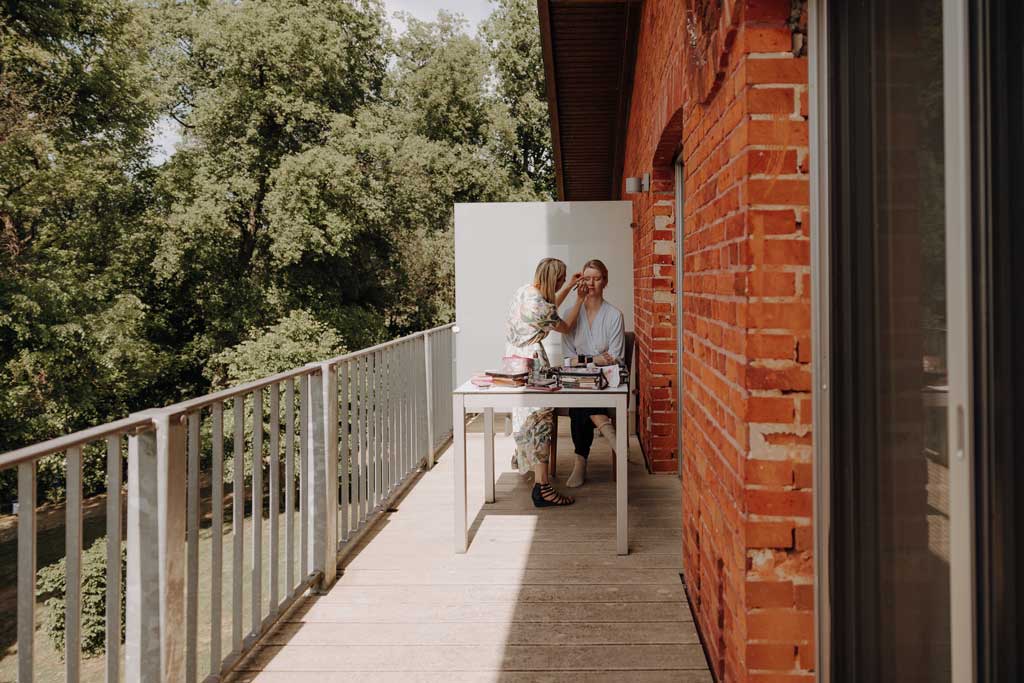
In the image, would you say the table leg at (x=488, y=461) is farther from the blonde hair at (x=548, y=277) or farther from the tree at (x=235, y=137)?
the tree at (x=235, y=137)

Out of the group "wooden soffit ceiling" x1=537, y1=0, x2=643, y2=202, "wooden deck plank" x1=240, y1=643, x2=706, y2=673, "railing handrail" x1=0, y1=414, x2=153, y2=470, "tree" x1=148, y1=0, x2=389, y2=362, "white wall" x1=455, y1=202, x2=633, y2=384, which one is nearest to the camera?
"railing handrail" x1=0, y1=414, x2=153, y2=470

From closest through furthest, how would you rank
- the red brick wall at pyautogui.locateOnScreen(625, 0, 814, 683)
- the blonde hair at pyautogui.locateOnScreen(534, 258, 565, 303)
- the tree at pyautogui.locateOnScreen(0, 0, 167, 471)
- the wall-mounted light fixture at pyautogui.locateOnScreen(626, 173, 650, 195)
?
the red brick wall at pyautogui.locateOnScreen(625, 0, 814, 683), the blonde hair at pyautogui.locateOnScreen(534, 258, 565, 303), the wall-mounted light fixture at pyautogui.locateOnScreen(626, 173, 650, 195), the tree at pyautogui.locateOnScreen(0, 0, 167, 471)

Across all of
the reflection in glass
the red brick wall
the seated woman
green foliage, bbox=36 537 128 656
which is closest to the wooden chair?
the seated woman

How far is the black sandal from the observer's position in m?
5.02

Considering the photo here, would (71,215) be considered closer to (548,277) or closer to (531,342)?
(548,277)

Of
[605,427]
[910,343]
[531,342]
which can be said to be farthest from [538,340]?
[910,343]

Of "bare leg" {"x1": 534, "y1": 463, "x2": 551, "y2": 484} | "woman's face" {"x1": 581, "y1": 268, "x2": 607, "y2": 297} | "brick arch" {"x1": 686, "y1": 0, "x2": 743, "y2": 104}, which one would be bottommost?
"bare leg" {"x1": 534, "y1": 463, "x2": 551, "y2": 484}

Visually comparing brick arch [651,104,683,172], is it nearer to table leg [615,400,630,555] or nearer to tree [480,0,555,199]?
table leg [615,400,630,555]

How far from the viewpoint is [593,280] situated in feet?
17.9

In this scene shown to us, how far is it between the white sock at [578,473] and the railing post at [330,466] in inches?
87.1

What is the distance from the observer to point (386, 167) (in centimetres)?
2130

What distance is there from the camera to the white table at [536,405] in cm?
410

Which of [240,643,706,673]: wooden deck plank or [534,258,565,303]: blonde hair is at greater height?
[534,258,565,303]: blonde hair

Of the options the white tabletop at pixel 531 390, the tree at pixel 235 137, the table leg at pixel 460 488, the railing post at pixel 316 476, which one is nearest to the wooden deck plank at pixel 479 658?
the railing post at pixel 316 476
